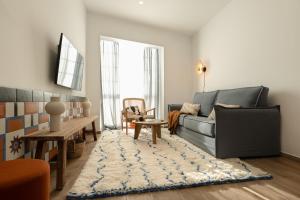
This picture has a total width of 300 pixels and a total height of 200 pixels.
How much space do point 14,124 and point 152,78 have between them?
4.20 meters

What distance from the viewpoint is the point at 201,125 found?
263cm

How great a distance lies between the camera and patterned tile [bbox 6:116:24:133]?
4.28 ft

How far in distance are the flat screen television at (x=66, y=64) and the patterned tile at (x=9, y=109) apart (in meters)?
0.99

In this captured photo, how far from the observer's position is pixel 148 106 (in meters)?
5.34

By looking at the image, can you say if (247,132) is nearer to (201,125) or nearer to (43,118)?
(201,125)

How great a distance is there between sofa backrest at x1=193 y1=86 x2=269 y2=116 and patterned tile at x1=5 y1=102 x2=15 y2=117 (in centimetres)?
273

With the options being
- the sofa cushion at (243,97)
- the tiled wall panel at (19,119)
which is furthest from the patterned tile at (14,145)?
the sofa cushion at (243,97)

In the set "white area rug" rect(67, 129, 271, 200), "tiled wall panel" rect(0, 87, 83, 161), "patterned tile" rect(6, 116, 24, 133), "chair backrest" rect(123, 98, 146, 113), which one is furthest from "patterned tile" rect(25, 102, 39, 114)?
"chair backrest" rect(123, 98, 146, 113)

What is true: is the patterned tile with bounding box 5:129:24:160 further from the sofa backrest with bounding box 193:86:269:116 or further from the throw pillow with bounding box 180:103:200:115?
the throw pillow with bounding box 180:103:200:115

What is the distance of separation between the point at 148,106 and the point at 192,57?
1.89 meters

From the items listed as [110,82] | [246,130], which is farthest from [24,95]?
[110,82]

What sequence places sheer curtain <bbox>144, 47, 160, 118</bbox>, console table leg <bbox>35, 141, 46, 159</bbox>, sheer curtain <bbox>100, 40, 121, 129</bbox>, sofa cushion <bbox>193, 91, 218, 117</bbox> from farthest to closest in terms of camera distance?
sheer curtain <bbox>144, 47, 160, 118</bbox> < sheer curtain <bbox>100, 40, 121, 129</bbox> < sofa cushion <bbox>193, 91, 218, 117</bbox> < console table leg <bbox>35, 141, 46, 159</bbox>

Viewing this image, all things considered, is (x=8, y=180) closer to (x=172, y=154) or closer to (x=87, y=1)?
(x=172, y=154)

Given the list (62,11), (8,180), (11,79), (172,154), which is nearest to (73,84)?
(62,11)
